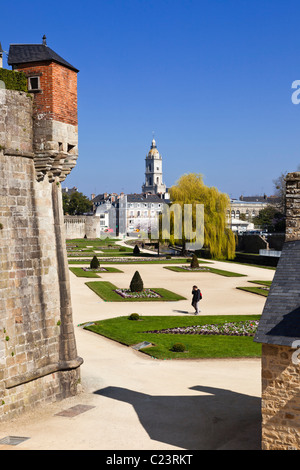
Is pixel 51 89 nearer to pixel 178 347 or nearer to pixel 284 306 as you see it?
pixel 284 306

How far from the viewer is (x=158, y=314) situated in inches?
982

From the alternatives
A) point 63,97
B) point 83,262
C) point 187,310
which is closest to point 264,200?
point 83,262

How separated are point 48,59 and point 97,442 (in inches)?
386

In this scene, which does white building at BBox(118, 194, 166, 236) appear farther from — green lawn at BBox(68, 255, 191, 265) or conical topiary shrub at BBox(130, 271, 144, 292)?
conical topiary shrub at BBox(130, 271, 144, 292)

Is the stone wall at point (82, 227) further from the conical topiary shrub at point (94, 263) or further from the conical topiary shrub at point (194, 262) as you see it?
the conical topiary shrub at point (194, 262)

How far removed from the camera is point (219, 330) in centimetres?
2123

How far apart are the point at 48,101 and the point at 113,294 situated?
18074 millimetres

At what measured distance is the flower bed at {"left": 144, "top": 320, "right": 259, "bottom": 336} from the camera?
20.8m

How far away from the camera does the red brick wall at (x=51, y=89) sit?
13.8 m

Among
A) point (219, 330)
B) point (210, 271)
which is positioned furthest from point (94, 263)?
point (219, 330)

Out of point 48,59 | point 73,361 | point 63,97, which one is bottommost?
point 73,361

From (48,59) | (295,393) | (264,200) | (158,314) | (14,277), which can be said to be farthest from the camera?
(264,200)

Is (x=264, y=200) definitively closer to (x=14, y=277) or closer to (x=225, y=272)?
(x=225, y=272)

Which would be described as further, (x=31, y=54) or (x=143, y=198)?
(x=143, y=198)
